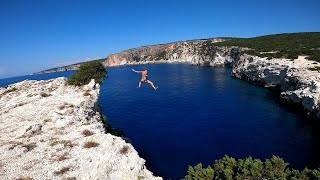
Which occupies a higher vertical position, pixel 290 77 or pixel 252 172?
pixel 252 172

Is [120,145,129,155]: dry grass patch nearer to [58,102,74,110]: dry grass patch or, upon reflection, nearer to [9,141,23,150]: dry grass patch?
[9,141,23,150]: dry grass patch

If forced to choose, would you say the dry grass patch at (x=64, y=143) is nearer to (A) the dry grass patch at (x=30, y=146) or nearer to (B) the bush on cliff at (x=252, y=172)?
(A) the dry grass patch at (x=30, y=146)

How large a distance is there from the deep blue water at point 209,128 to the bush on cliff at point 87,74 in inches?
517

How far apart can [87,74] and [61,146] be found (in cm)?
3323

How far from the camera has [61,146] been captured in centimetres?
2452

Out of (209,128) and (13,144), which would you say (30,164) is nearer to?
(13,144)

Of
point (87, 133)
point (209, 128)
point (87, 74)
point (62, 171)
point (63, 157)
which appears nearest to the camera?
point (62, 171)

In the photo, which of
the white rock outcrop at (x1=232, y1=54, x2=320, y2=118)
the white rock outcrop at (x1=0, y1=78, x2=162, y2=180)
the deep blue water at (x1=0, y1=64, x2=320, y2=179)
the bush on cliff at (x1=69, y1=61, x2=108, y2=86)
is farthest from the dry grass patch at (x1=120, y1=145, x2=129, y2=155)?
the white rock outcrop at (x1=232, y1=54, x2=320, y2=118)

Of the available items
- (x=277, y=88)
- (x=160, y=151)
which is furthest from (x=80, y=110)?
(x=277, y=88)

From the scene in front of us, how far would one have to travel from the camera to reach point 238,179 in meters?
20.1

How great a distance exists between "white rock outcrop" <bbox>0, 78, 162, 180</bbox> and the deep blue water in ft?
50.5

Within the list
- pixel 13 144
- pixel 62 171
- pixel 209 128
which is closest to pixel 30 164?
pixel 62 171

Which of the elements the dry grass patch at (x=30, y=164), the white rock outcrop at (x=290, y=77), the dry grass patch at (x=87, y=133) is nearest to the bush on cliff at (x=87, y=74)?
the dry grass patch at (x=87, y=133)

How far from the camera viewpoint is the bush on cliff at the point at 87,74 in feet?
169
